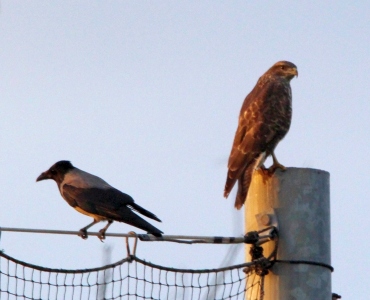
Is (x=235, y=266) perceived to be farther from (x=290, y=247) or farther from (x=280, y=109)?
(x=280, y=109)

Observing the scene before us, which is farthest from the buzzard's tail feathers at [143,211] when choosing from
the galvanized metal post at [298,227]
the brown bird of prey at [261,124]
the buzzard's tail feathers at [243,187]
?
the galvanized metal post at [298,227]

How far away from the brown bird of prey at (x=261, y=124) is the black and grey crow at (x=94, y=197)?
0.73m

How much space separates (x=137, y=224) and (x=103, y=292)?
1.81 m

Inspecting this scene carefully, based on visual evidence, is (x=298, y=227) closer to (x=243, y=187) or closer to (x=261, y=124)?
(x=243, y=187)

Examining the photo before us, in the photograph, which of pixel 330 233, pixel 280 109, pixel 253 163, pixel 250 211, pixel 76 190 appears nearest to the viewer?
pixel 330 233

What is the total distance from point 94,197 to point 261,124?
165 centimetres

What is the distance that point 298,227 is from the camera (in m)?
3.74

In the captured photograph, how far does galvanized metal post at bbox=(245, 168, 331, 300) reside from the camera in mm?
3631

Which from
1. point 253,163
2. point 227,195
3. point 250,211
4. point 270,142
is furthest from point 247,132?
point 250,211

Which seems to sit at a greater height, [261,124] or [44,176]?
[261,124]

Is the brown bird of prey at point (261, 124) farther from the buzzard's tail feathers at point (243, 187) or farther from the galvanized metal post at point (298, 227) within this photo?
the galvanized metal post at point (298, 227)

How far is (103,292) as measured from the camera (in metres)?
4.10

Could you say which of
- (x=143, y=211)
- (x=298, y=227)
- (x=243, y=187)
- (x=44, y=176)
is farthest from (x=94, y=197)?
(x=298, y=227)

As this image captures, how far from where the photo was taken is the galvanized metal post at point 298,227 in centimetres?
363
